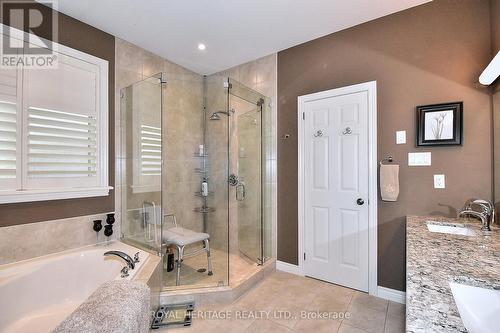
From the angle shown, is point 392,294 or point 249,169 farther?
point 249,169

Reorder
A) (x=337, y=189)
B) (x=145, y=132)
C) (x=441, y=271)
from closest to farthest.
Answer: (x=441, y=271) → (x=337, y=189) → (x=145, y=132)

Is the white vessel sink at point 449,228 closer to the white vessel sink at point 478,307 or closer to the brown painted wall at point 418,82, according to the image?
the brown painted wall at point 418,82

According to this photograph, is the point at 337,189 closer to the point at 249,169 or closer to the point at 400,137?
the point at 400,137

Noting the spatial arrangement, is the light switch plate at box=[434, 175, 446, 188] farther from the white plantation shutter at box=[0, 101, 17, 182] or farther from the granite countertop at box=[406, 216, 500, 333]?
the white plantation shutter at box=[0, 101, 17, 182]

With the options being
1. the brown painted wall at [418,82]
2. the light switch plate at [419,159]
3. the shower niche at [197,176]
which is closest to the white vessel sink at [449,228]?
the brown painted wall at [418,82]

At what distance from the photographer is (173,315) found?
1.97 m

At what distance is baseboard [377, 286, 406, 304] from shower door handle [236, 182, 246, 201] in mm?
1780

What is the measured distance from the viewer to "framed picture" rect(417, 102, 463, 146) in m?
1.93

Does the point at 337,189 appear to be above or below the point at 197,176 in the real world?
below

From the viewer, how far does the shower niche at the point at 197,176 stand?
262 centimetres

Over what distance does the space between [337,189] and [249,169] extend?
3.72ft

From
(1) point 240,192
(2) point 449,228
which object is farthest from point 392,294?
(1) point 240,192

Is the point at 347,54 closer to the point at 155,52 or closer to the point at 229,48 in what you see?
the point at 229,48

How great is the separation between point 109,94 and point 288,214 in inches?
97.2
